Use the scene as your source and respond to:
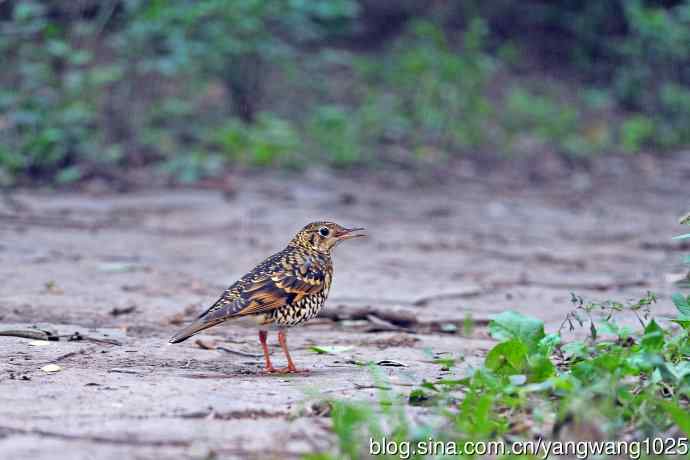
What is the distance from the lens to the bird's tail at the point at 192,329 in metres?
4.93

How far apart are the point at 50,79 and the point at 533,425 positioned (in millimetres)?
9091

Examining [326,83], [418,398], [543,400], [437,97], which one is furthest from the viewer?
[326,83]

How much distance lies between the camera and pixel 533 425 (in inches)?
148

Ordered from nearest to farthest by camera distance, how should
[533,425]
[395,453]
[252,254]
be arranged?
[395,453] < [533,425] < [252,254]

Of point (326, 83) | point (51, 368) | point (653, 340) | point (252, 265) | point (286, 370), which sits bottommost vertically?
point (252, 265)

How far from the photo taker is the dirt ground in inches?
151

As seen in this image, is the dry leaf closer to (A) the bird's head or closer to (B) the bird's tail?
(B) the bird's tail

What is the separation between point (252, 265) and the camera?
8227 mm

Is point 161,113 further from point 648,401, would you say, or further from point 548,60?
point 648,401

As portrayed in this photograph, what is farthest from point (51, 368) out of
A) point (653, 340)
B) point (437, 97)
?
point (437, 97)

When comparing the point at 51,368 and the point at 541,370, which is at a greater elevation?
the point at 541,370

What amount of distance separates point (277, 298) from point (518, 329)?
128 centimetres

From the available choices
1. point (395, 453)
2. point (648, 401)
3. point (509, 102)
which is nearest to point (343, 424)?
point (395, 453)

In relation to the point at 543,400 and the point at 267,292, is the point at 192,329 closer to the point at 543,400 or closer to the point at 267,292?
the point at 267,292
